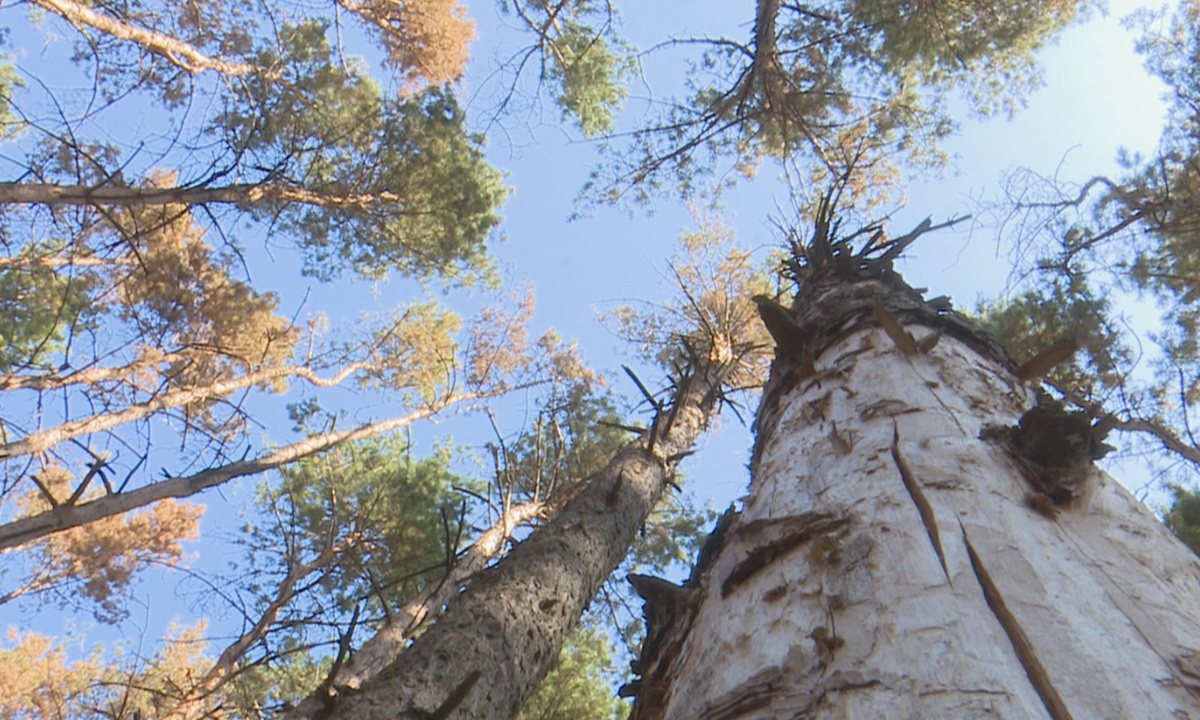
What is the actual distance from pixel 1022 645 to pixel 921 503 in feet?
1.07

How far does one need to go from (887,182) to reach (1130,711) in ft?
28.1

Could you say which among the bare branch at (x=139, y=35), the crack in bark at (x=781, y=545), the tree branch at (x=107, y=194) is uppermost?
the bare branch at (x=139, y=35)

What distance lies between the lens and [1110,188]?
7.12 metres

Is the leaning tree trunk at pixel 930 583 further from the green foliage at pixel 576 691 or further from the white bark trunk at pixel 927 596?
the green foliage at pixel 576 691

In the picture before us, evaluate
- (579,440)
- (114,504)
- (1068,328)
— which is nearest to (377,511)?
(579,440)

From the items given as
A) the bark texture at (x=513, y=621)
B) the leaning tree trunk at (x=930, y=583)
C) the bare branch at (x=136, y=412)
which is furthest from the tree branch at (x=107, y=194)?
the leaning tree trunk at (x=930, y=583)

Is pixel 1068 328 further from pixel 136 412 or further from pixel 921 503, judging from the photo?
pixel 136 412

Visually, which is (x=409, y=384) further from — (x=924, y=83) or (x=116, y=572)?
(x=924, y=83)

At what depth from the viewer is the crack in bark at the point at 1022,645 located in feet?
2.14

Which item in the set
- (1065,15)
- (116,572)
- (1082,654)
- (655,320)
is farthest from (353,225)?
(1082,654)

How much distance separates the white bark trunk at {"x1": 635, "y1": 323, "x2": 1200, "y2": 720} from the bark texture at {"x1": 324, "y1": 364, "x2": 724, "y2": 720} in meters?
0.60

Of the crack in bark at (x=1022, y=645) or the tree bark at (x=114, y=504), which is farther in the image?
the tree bark at (x=114, y=504)

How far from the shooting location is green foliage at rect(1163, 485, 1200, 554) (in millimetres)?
6895

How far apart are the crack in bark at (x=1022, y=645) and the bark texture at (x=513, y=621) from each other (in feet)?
2.92
